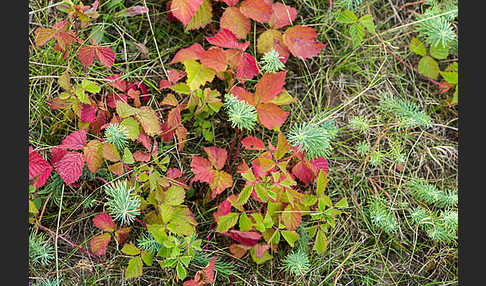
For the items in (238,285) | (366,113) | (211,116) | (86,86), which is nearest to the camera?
(86,86)

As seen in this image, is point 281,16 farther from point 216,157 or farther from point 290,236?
point 290,236

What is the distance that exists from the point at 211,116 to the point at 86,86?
23.9 inches

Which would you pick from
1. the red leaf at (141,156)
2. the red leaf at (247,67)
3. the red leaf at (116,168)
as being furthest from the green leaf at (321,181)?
the red leaf at (116,168)

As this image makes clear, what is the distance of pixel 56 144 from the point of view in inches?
75.2

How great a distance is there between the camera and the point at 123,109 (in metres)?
1.77

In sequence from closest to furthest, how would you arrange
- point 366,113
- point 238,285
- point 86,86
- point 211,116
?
point 86,86 < point 238,285 < point 211,116 < point 366,113

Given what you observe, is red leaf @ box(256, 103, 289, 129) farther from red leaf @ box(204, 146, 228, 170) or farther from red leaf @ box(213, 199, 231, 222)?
red leaf @ box(213, 199, 231, 222)

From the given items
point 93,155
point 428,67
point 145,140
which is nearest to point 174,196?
point 145,140

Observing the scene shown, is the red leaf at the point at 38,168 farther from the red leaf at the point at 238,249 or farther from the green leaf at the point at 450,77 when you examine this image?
the green leaf at the point at 450,77

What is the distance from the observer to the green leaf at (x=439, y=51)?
2.23m

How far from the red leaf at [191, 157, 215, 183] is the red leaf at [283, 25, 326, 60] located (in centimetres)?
71

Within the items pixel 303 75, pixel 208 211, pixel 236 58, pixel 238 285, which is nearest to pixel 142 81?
pixel 236 58

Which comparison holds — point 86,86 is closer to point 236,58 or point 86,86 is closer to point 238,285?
point 236,58

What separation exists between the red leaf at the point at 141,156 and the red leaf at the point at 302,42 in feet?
2.86
